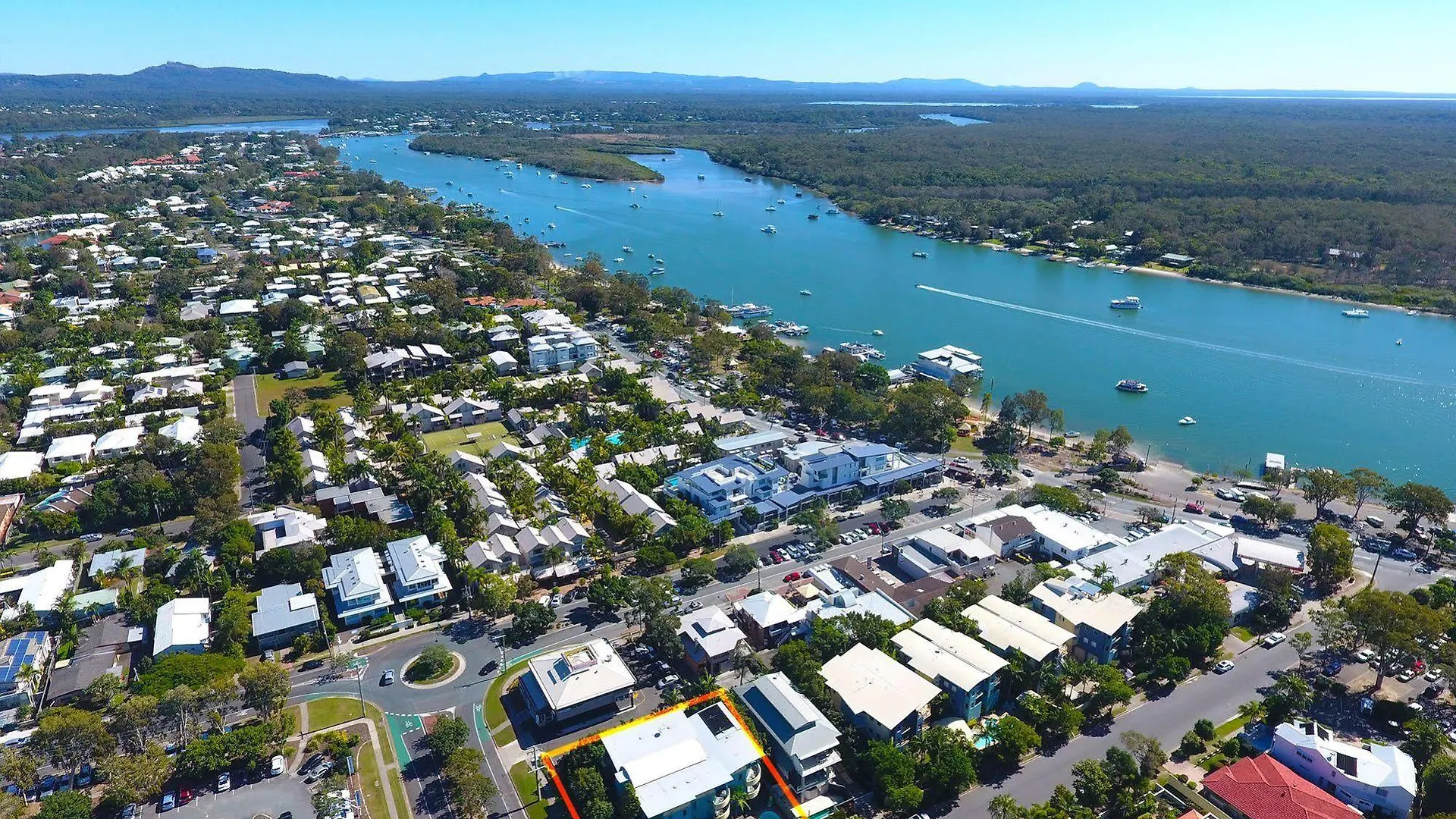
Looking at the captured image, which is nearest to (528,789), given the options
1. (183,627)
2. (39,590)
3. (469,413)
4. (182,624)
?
(183,627)

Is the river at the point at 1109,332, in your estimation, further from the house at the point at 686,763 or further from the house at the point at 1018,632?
the house at the point at 686,763

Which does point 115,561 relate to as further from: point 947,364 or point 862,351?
point 947,364

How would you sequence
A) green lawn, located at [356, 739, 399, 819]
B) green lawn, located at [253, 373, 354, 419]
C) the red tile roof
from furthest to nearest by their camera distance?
green lawn, located at [253, 373, 354, 419], green lawn, located at [356, 739, 399, 819], the red tile roof

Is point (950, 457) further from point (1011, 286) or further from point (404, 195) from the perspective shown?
point (404, 195)

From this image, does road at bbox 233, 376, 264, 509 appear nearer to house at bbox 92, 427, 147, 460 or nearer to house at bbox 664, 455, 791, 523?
house at bbox 92, 427, 147, 460

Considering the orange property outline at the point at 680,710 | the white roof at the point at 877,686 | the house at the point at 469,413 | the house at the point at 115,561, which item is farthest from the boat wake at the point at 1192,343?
the house at the point at 115,561

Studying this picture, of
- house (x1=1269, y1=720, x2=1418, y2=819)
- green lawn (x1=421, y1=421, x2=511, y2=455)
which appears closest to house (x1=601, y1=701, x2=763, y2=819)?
house (x1=1269, y1=720, x2=1418, y2=819)
